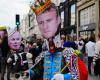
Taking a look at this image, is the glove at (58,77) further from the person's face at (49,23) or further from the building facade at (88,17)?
the building facade at (88,17)

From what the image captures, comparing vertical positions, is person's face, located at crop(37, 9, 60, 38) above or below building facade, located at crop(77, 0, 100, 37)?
below

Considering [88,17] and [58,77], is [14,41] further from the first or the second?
[88,17]

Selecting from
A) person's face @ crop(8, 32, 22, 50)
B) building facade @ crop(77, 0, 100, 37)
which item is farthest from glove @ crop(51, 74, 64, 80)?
building facade @ crop(77, 0, 100, 37)

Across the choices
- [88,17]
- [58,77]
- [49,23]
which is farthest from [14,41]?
[88,17]

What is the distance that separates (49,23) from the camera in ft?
13.5

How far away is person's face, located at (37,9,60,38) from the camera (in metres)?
4.10

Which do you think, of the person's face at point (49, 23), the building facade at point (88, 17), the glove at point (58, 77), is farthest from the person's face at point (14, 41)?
the building facade at point (88, 17)

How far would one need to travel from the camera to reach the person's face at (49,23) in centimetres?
410

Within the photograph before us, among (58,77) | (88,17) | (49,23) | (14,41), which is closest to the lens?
(58,77)

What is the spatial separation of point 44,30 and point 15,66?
2.22 meters

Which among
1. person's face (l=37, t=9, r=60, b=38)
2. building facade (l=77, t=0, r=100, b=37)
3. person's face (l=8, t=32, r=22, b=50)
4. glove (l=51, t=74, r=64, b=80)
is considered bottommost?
glove (l=51, t=74, r=64, b=80)

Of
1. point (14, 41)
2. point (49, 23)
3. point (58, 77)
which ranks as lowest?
point (58, 77)

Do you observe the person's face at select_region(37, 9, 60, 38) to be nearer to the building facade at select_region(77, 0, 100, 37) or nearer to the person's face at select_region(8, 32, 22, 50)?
the person's face at select_region(8, 32, 22, 50)

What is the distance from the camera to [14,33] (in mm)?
5750
